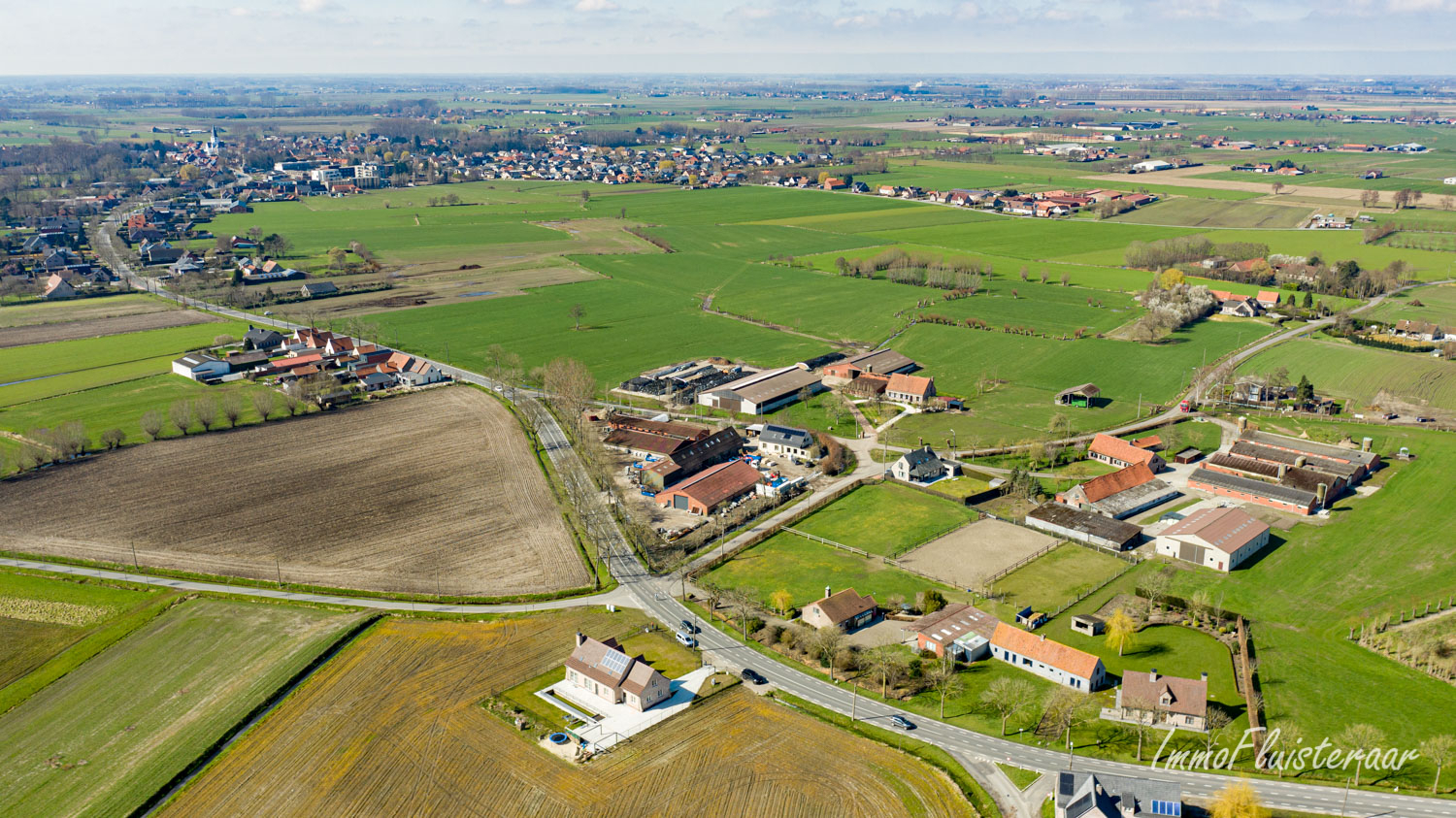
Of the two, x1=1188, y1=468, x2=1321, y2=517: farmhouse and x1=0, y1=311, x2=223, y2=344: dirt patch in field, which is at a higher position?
x1=0, y1=311, x2=223, y2=344: dirt patch in field

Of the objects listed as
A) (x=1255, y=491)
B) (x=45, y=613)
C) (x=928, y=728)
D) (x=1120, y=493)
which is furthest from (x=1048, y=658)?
(x=45, y=613)

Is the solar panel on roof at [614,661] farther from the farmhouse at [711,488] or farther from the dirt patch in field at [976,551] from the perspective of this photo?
the farmhouse at [711,488]

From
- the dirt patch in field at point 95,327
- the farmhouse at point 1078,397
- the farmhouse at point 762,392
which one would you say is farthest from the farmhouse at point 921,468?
the dirt patch in field at point 95,327

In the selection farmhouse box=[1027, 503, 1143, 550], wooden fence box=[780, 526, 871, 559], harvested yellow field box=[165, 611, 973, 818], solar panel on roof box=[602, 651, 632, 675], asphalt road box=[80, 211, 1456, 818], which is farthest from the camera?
farmhouse box=[1027, 503, 1143, 550]

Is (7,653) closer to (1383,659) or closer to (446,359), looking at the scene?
(446,359)

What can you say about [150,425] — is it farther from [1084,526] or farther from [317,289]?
[1084,526]

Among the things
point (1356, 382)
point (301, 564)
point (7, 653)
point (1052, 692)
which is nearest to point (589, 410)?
point (301, 564)

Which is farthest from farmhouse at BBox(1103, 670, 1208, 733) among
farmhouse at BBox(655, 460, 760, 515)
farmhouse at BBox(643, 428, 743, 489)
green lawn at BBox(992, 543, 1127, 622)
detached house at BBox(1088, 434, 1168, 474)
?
farmhouse at BBox(643, 428, 743, 489)

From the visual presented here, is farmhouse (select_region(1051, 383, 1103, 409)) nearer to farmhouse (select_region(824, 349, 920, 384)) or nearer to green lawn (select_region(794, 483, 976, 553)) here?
farmhouse (select_region(824, 349, 920, 384))
